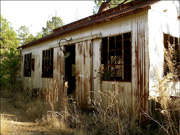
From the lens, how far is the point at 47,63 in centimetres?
995

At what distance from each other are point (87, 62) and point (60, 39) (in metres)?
2.64

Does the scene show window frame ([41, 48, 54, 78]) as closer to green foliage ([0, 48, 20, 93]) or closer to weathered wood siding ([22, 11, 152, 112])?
weathered wood siding ([22, 11, 152, 112])

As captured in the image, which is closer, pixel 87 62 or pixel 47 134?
pixel 47 134

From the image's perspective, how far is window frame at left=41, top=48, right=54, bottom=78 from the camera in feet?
31.2

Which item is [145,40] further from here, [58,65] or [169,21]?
[58,65]

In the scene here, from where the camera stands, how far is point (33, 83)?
36.9ft

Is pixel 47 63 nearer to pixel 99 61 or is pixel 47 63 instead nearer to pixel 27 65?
pixel 27 65

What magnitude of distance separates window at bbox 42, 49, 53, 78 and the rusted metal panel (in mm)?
2605

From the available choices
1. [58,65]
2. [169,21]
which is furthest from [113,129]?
[58,65]

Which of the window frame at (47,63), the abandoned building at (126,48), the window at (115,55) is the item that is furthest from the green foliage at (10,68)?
the window at (115,55)

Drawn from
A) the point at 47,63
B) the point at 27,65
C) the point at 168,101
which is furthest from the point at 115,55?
the point at 27,65

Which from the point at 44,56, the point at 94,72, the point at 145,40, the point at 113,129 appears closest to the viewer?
the point at 113,129

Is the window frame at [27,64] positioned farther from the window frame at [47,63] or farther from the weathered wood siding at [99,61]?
the weathered wood siding at [99,61]

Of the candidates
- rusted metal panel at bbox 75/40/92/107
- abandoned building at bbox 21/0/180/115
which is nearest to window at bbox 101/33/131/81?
abandoned building at bbox 21/0/180/115
